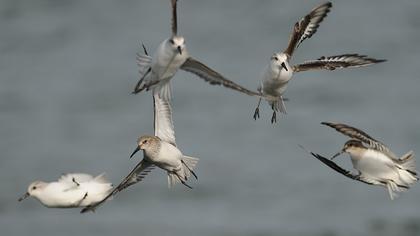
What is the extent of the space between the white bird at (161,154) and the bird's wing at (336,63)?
1352 mm

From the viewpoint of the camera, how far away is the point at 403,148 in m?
18.1

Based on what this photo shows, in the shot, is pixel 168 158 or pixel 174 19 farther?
pixel 168 158

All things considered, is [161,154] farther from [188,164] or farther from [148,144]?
[188,164]

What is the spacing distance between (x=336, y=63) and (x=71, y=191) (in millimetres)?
3385

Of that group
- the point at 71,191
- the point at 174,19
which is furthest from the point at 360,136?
the point at 71,191

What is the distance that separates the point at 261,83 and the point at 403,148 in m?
8.57

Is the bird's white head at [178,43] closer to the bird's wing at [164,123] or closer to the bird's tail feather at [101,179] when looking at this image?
the bird's tail feather at [101,179]

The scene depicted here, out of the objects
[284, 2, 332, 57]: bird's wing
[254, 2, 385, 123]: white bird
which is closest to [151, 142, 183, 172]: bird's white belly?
[254, 2, 385, 123]: white bird

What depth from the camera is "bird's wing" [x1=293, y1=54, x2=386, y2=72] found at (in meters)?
10.5

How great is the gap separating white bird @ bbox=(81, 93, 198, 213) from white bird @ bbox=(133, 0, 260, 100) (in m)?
0.24

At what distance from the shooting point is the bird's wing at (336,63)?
10500 mm

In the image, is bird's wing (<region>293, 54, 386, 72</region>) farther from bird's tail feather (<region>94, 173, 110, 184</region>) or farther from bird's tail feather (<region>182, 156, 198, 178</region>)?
→ bird's tail feather (<region>94, 173, 110, 184</region>)

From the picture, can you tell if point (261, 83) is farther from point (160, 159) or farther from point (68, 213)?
point (68, 213)

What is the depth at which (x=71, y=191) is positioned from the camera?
8414 millimetres
